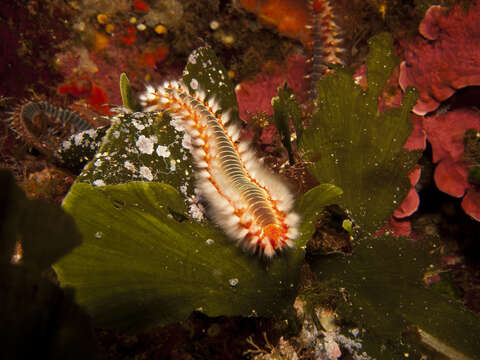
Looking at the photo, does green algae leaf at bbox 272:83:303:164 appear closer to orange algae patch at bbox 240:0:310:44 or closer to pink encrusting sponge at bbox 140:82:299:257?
pink encrusting sponge at bbox 140:82:299:257

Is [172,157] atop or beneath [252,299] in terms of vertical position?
atop

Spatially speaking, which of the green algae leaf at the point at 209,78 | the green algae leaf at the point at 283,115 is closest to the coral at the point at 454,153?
the green algae leaf at the point at 283,115

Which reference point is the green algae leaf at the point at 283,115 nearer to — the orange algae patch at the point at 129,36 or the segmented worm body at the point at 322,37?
the segmented worm body at the point at 322,37

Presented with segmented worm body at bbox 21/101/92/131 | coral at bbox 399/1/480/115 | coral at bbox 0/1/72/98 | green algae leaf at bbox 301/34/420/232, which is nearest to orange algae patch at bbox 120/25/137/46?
coral at bbox 0/1/72/98

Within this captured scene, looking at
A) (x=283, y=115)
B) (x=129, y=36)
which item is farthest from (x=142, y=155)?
(x=129, y=36)

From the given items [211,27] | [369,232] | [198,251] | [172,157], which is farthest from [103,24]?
[369,232]

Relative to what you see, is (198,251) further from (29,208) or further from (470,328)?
(470,328)
